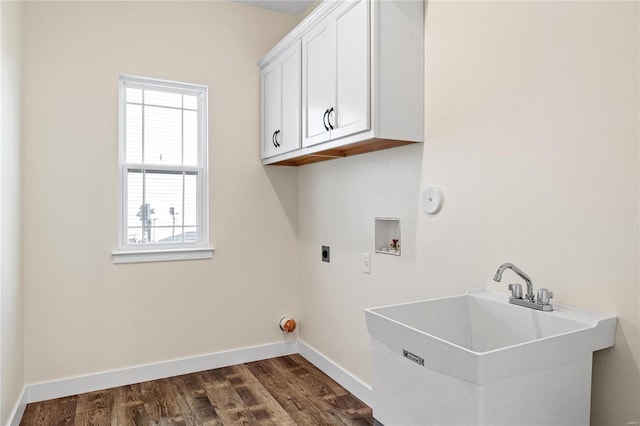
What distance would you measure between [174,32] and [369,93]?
181 cm

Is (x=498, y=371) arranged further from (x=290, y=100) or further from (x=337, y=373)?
(x=290, y=100)

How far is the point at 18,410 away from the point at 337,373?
194cm

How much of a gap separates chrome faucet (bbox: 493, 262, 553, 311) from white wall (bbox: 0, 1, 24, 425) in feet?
7.49

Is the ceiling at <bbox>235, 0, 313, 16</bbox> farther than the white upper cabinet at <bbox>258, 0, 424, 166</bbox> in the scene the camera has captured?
Yes

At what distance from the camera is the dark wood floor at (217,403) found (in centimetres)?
247

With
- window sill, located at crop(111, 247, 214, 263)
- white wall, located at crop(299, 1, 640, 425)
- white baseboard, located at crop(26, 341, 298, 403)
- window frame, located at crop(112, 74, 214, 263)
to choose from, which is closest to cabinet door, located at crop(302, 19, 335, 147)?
white wall, located at crop(299, 1, 640, 425)

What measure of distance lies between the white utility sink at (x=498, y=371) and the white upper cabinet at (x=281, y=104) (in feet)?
5.39

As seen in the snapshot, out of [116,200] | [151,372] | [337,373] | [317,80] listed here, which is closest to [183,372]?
[151,372]

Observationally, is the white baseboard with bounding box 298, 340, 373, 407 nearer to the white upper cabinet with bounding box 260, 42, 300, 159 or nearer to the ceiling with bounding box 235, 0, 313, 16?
the white upper cabinet with bounding box 260, 42, 300, 159

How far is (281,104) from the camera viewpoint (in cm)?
304

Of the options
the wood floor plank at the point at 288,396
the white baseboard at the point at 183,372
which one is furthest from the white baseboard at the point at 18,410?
the wood floor plank at the point at 288,396

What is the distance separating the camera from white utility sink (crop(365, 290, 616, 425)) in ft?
3.68

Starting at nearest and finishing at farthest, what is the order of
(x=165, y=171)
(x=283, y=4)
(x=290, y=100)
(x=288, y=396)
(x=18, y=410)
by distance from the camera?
(x=18, y=410) → (x=288, y=396) → (x=290, y=100) → (x=165, y=171) → (x=283, y=4)

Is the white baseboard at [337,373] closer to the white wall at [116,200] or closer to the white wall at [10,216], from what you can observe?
the white wall at [116,200]
